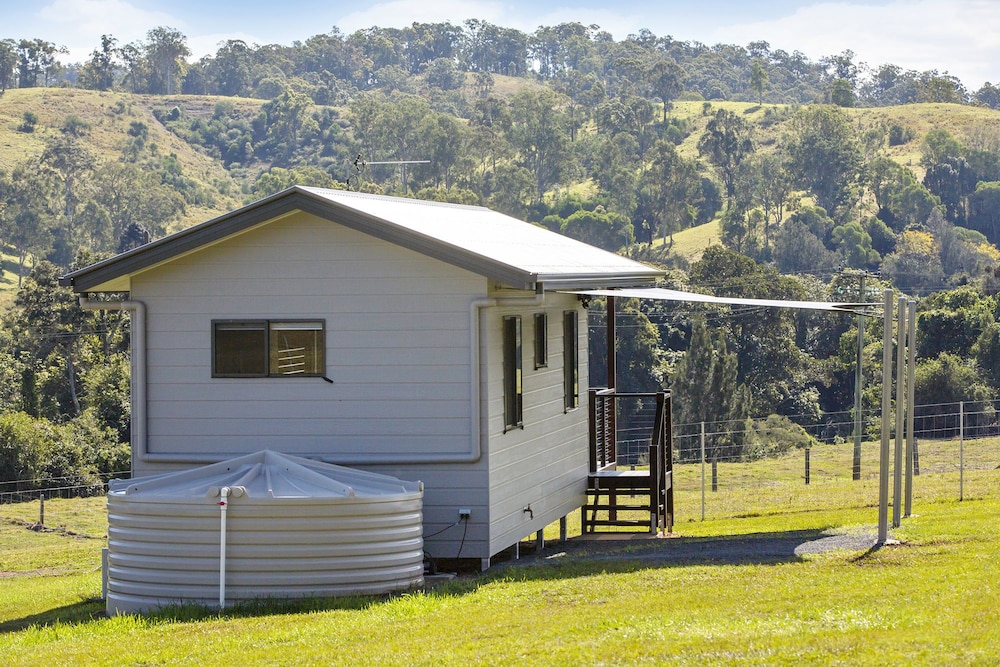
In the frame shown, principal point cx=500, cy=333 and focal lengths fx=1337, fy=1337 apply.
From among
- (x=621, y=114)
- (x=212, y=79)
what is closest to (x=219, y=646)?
(x=621, y=114)

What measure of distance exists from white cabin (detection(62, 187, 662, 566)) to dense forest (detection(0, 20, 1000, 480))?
153 inches

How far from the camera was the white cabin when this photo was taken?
12367mm

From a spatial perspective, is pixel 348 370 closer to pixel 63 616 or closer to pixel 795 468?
pixel 63 616

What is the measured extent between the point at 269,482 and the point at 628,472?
22.7 ft

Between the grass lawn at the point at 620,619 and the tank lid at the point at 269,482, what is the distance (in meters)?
0.90

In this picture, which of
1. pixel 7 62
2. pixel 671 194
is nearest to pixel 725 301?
pixel 671 194

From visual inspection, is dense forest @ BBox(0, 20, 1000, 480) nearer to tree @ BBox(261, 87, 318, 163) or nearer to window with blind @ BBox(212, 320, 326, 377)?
tree @ BBox(261, 87, 318, 163)

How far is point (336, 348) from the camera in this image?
12.6 metres

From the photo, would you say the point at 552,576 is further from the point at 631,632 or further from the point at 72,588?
the point at 72,588

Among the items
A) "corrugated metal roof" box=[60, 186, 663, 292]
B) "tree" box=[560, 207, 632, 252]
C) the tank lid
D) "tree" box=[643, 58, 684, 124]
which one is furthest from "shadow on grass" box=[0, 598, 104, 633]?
"tree" box=[643, 58, 684, 124]

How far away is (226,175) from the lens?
393 ft

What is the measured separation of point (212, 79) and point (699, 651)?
154 metres

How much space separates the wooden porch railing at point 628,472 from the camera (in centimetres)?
1598

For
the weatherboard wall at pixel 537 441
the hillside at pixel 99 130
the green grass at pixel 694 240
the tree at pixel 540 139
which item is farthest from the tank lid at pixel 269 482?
the tree at pixel 540 139
